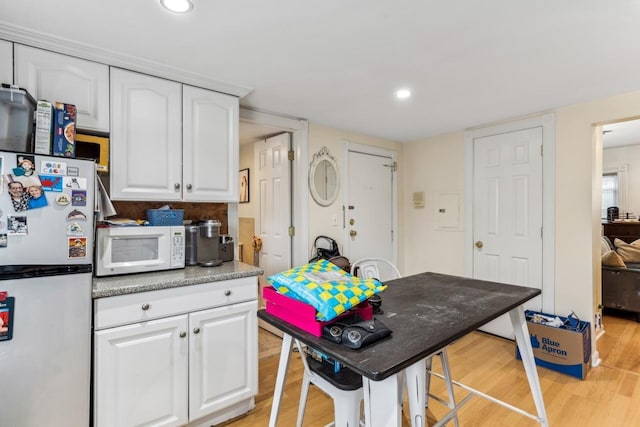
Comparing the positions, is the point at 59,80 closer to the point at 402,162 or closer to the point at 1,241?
the point at 1,241

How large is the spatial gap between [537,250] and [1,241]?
3.69 meters

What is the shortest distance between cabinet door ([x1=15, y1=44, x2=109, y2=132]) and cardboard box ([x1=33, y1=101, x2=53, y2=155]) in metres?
0.23

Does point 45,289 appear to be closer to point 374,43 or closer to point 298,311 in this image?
point 298,311

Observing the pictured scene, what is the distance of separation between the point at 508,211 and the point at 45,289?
3502mm

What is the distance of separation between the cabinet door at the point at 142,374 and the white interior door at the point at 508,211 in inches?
114

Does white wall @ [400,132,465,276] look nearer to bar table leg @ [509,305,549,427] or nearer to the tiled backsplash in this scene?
bar table leg @ [509,305,549,427]

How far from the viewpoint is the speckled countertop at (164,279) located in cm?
159

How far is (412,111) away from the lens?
2844 millimetres

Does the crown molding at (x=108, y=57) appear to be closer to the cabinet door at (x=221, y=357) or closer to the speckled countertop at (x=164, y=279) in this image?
the speckled countertop at (x=164, y=279)

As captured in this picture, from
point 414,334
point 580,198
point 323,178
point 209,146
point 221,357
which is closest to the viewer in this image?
point 414,334

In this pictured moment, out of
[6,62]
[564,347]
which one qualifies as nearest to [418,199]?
[564,347]

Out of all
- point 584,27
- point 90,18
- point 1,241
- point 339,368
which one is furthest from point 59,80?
point 584,27

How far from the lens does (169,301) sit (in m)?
1.74

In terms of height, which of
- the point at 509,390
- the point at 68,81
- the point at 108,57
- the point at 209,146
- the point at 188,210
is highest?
the point at 108,57
